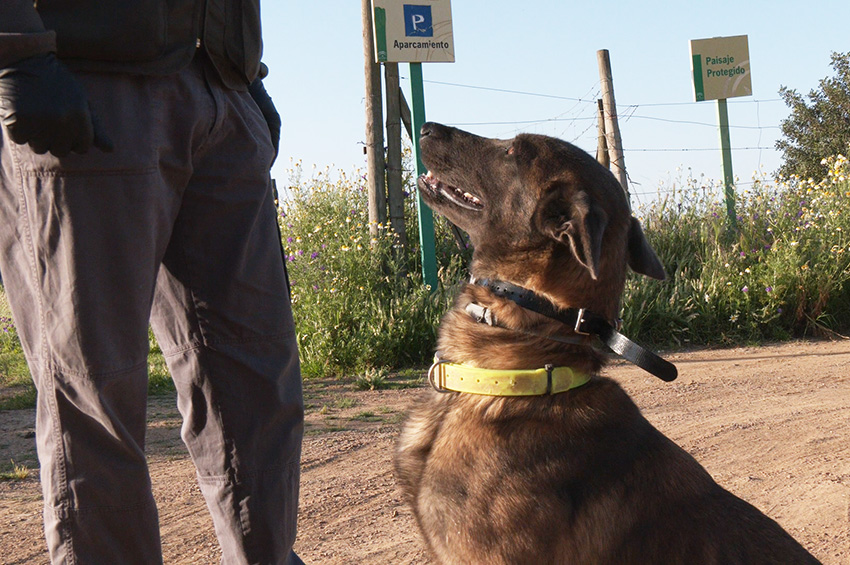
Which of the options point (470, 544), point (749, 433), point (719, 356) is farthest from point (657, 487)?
point (719, 356)

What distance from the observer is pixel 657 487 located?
7.51ft

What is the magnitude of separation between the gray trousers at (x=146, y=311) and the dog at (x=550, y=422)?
1.61 ft

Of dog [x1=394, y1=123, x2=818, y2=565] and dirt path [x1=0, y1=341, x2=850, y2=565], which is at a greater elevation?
dog [x1=394, y1=123, x2=818, y2=565]

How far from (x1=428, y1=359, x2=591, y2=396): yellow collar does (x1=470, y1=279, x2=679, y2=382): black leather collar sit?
133 millimetres

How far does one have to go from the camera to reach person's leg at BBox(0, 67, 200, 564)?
1906 millimetres

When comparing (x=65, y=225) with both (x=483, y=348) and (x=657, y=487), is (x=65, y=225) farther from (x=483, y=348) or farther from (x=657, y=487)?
→ (x=657, y=487)

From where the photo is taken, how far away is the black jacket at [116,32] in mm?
1749

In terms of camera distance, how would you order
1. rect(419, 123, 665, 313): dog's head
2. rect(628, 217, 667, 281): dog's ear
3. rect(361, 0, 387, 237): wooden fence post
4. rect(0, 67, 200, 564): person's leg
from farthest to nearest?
rect(361, 0, 387, 237): wooden fence post → rect(628, 217, 667, 281): dog's ear → rect(419, 123, 665, 313): dog's head → rect(0, 67, 200, 564): person's leg

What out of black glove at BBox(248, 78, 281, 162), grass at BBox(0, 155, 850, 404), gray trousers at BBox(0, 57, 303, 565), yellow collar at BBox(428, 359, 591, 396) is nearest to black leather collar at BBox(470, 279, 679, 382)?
yellow collar at BBox(428, 359, 591, 396)

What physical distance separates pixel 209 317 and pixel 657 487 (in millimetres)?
1313

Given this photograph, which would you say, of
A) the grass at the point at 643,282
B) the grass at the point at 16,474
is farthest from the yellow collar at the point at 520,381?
the grass at the point at 643,282

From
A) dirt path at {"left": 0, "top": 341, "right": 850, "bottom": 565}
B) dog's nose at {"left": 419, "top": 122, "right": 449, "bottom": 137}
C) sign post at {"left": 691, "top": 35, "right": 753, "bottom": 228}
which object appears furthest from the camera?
sign post at {"left": 691, "top": 35, "right": 753, "bottom": 228}

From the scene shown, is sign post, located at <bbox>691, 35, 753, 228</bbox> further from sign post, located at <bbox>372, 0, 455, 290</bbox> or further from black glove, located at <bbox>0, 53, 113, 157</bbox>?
black glove, located at <bbox>0, 53, 113, 157</bbox>

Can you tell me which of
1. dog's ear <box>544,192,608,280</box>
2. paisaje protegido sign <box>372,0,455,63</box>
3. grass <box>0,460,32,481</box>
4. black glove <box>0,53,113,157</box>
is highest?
paisaje protegido sign <box>372,0,455,63</box>
